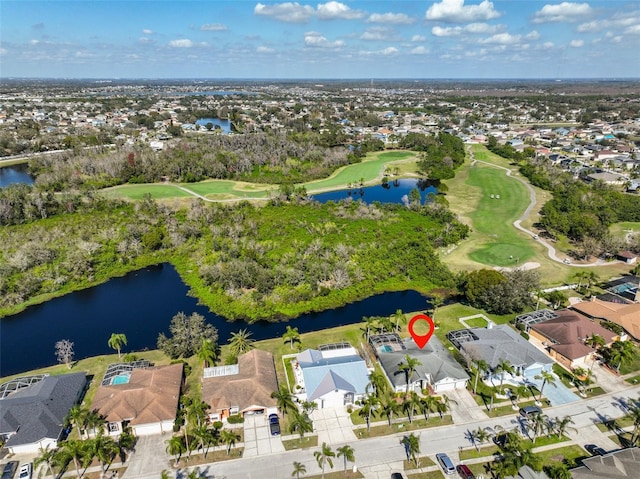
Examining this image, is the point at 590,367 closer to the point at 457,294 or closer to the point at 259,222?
the point at 457,294

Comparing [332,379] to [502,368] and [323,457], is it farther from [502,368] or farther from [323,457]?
[502,368]

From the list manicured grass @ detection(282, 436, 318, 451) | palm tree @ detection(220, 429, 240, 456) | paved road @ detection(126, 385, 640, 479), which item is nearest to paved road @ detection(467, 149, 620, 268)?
paved road @ detection(126, 385, 640, 479)

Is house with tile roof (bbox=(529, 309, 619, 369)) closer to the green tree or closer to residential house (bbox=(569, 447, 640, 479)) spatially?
residential house (bbox=(569, 447, 640, 479))

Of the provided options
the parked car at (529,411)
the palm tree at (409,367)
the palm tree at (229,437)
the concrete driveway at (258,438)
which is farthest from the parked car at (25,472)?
the parked car at (529,411)

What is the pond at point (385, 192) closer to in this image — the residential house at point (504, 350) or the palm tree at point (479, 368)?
the residential house at point (504, 350)

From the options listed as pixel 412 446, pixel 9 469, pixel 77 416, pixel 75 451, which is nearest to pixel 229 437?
pixel 75 451

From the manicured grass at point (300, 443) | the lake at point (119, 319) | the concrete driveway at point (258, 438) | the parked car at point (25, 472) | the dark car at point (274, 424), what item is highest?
the parked car at point (25, 472)

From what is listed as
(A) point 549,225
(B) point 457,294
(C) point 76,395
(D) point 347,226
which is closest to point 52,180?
(D) point 347,226
